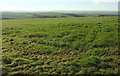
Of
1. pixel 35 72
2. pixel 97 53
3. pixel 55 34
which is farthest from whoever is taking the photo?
pixel 55 34

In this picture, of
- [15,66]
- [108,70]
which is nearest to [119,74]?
[108,70]

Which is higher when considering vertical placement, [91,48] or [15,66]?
[91,48]

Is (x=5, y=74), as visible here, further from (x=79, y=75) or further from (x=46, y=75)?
(x=79, y=75)

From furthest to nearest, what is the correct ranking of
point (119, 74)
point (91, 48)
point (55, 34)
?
1. point (55, 34)
2. point (91, 48)
3. point (119, 74)

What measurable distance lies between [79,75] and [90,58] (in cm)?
322

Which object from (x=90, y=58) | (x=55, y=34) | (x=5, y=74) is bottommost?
(x=5, y=74)

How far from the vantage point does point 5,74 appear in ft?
37.9

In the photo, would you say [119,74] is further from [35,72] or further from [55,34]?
[55,34]

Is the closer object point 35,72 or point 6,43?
point 35,72

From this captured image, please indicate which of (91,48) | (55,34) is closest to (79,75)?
(91,48)

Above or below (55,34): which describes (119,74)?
below

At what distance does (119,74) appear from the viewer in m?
10.7

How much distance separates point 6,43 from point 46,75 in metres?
12.2

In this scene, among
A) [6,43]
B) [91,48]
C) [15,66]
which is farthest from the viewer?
[6,43]
